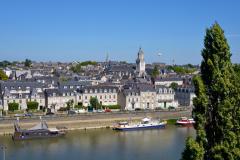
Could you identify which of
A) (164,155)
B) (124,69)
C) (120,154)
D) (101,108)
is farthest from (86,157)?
(124,69)

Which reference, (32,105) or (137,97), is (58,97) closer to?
(32,105)

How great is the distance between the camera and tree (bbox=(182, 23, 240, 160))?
7398mm

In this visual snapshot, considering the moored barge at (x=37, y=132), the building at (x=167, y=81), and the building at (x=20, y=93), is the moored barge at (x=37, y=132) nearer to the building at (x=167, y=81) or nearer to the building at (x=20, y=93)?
the building at (x=20, y=93)

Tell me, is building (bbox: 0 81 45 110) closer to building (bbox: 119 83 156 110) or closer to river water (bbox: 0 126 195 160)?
building (bbox: 119 83 156 110)

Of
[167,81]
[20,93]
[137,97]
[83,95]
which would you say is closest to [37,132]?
[20,93]

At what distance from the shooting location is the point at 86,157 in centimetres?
2114

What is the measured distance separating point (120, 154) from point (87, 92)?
58.5 ft

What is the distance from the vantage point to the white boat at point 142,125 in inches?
1228

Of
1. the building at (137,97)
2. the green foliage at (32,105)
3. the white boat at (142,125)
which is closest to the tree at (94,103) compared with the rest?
the building at (137,97)

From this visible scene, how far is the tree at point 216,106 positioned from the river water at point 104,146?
44.0ft

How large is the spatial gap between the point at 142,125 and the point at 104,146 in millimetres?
7977

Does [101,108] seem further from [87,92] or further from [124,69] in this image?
[124,69]

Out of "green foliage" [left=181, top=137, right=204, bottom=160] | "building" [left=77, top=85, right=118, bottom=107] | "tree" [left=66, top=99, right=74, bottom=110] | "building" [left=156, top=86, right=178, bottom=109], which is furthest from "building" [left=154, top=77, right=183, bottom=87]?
"green foliage" [left=181, top=137, right=204, bottom=160]

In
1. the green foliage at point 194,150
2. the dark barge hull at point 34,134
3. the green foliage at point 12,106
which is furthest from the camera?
the green foliage at point 12,106
